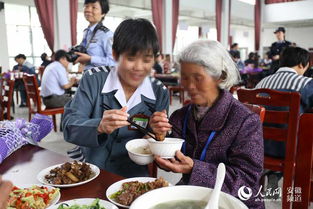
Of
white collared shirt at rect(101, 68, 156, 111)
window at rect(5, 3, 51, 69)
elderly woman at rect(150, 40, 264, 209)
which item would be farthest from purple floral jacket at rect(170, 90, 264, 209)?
window at rect(5, 3, 51, 69)

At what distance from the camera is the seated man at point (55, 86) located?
4.19 metres

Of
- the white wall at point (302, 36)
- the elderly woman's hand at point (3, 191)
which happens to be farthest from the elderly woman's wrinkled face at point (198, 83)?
the white wall at point (302, 36)

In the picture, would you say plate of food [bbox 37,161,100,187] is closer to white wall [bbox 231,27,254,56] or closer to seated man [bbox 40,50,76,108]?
seated man [bbox 40,50,76,108]

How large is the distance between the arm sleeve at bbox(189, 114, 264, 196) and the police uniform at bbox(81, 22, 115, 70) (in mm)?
1969

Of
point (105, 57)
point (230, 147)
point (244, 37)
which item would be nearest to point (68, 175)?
point (230, 147)

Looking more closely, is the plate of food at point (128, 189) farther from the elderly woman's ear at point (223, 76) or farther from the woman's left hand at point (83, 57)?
the woman's left hand at point (83, 57)

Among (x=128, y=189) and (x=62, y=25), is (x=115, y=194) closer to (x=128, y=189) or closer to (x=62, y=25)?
(x=128, y=189)

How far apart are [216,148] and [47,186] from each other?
2.04 ft

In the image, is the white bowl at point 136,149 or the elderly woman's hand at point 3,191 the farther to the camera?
the white bowl at point 136,149

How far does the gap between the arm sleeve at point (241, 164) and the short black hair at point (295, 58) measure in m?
1.78

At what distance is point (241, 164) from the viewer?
101 centimetres

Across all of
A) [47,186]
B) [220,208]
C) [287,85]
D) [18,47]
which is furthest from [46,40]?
[220,208]

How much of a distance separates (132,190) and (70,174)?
Answer: 0.85 feet

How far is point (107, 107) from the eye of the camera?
1402 millimetres
